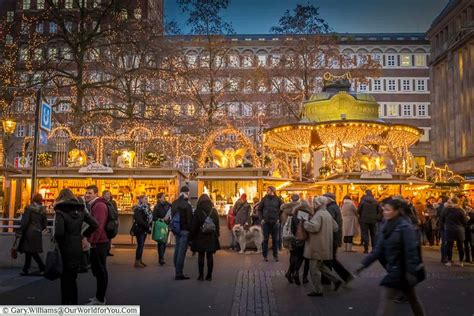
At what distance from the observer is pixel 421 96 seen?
7000 cm

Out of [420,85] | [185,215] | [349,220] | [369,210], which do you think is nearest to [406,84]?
[420,85]

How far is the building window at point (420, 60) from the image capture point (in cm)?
7131

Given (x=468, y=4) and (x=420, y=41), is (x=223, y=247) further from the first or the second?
(x=420, y=41)

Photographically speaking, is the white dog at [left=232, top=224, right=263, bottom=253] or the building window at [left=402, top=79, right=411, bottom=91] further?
the building window at [left=402, top=79, right=411, bottom=91]

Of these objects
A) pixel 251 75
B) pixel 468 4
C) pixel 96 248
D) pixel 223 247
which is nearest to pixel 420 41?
pixel 468 4

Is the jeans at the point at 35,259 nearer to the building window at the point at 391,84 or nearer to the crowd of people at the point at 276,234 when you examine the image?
the crowd of people at the point at 276,234

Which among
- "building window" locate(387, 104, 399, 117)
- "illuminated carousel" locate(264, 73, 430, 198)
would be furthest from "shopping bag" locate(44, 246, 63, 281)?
"building window" locate(387, 104, 399, 117)

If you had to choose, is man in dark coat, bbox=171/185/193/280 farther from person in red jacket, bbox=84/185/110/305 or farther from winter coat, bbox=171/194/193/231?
person in red jacket, bbox=84/185/110/305

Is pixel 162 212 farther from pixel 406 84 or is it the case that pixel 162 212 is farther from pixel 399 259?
→ pixel 406 84

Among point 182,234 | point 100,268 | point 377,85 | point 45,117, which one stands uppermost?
point 377,85

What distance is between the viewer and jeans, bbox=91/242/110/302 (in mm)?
8180

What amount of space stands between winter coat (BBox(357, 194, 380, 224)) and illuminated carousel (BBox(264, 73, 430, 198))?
5.01 meters

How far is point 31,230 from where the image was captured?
11766 mm

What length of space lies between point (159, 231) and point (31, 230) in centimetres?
331
